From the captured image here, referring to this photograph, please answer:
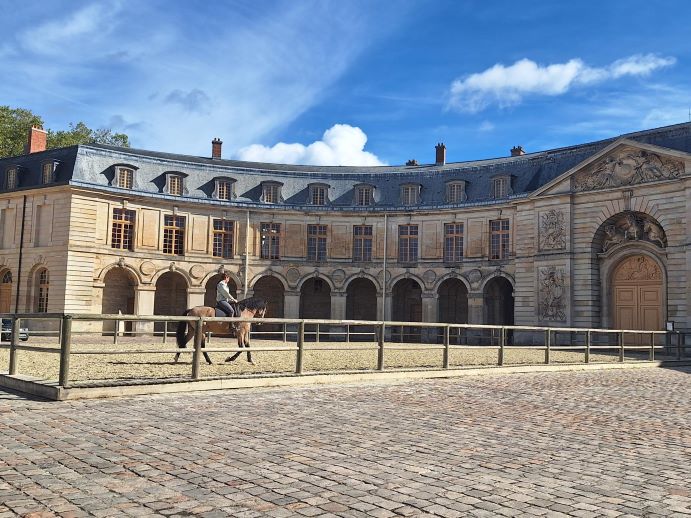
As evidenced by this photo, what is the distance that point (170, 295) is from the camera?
37.7m

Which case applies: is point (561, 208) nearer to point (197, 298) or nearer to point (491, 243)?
point (491, 243)

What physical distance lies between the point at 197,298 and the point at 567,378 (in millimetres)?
25128

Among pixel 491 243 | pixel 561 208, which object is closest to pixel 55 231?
pixel 491 243

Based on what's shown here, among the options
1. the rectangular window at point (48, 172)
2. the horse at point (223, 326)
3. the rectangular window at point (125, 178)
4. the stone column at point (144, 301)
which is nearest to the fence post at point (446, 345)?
the horse at point (223, 326)

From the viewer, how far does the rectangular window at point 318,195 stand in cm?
3900

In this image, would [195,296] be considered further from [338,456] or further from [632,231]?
[338,456]

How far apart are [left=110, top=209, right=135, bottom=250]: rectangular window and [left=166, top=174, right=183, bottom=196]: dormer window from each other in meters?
2.45

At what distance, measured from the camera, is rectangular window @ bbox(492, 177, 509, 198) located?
35719 millimetres

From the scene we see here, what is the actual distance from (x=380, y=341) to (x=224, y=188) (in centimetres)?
2689

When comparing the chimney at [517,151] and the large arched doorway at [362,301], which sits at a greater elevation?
the chimney at [517,151]

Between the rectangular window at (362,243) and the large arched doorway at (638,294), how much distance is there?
13277 millimetres

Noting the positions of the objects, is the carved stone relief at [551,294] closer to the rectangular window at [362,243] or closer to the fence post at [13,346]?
the rectangular window at [362,243]

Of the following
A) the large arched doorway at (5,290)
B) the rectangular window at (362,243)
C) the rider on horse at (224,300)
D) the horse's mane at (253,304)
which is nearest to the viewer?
the rider on horse at (224,300)

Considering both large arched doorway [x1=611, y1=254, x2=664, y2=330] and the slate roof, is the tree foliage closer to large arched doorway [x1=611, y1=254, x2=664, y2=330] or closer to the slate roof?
the slate roof
